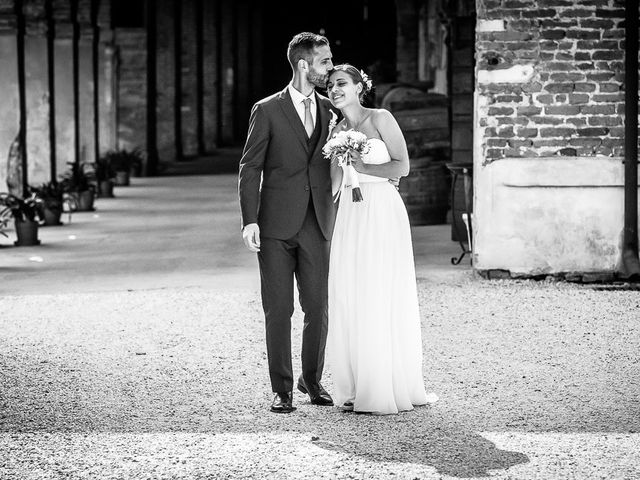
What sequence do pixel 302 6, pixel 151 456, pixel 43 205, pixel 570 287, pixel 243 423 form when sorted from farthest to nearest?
pixel 302 6
pixel 43 205
pixel 570 287
pixel 243 423
pixel 151 456

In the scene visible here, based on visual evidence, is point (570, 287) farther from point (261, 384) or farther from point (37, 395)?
point (37, 395)

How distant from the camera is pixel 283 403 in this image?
21.6 ft

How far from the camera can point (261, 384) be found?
7.32 metres

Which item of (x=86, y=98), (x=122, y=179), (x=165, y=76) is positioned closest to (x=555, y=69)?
(x=86, y=98)

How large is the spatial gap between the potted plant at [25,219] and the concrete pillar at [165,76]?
15532mm

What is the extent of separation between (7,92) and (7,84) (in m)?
0.11

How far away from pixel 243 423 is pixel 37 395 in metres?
1.33

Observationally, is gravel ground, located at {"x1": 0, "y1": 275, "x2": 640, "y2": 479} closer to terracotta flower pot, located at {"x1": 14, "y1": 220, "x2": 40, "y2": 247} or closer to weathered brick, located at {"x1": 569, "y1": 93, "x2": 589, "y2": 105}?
weathered brick, located at {"x1": 569, "y1": 93, "x2": 589, "y2": 105}

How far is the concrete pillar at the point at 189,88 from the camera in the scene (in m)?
33.2

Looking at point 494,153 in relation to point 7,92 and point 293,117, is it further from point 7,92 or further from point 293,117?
point 7,92

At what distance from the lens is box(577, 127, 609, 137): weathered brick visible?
447 inches

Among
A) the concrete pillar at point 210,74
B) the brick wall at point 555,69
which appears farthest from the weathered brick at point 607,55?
the concrete pillar at point 210,74

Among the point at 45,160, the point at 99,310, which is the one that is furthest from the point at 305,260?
the point at 45,160

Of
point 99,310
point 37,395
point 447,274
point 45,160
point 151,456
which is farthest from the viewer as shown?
point 45,160
